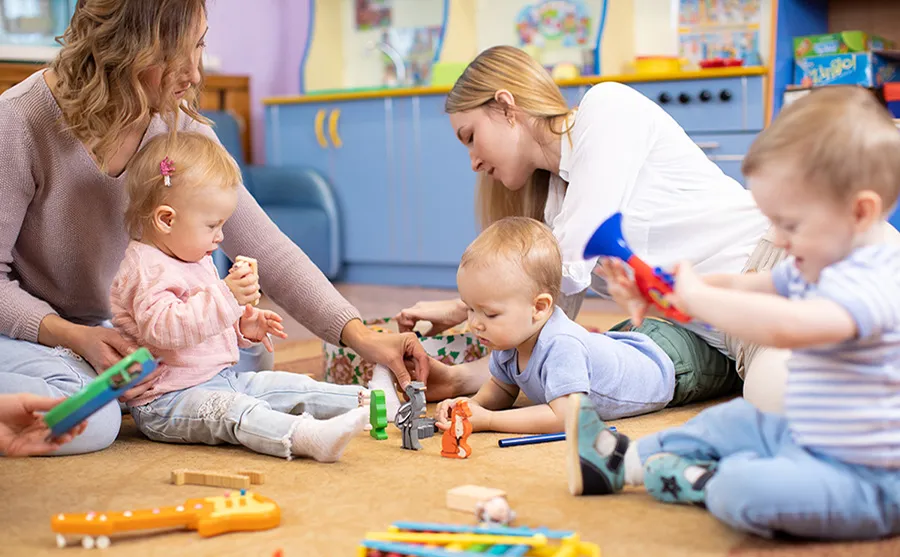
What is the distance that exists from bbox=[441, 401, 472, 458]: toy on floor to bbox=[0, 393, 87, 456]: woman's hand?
0.50 metres

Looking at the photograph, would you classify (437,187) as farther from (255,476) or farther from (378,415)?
(255,476)

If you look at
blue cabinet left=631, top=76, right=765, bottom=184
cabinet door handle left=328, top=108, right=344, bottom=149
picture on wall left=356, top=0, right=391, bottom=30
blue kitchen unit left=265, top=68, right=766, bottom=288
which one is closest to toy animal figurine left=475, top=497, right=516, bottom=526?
blue cabinet left=631, top=76, right=765, bottom=184

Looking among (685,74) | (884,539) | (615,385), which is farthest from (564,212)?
(685,74)

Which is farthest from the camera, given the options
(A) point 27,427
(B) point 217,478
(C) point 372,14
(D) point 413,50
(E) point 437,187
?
(C) point 372,14

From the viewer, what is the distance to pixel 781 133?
1.06 metres

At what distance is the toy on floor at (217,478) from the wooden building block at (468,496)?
0.27 m

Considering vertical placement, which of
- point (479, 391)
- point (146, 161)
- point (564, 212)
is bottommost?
point (479, 391)

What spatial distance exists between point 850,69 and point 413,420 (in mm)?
2065

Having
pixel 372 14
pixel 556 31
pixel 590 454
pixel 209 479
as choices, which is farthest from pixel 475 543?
pixel 372 14

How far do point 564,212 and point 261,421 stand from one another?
2.07 ft

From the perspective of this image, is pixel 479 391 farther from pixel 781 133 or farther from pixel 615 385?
pixel 781 133

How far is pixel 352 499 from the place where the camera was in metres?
1.27

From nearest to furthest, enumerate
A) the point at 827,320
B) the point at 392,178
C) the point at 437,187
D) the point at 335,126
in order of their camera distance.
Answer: the point at 827,320
the point at 437,187
the point at 392,178
the point at 335,126

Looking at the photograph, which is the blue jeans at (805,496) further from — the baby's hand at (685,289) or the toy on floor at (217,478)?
the toy on floor at (217,478)
